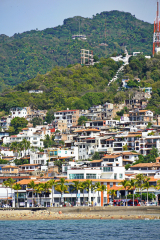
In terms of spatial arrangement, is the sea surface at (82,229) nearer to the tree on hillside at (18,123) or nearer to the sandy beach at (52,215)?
the sandy beach at (52,215)

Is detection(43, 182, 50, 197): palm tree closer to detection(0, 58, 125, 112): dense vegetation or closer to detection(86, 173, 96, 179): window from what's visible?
detection(86, 173, 96, 179): window

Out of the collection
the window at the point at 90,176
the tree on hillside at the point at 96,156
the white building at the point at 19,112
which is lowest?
the window at the point at 90,176

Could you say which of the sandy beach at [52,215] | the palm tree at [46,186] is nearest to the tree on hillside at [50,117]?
the palm tree at [46,186]

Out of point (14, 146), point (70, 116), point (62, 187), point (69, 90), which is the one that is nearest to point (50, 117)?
point (70, 116)

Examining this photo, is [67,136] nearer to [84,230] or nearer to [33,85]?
[33,85]

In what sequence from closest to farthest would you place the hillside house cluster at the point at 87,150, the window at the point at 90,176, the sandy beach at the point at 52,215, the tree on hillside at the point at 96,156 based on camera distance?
the sandy beach at the point at 52,215 → the window at the point at 90,176 → the hillside house cluster at the point at 87,150 → the tree on hillside at the point at 96,156

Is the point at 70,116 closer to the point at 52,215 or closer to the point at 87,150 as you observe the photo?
the point at 87,150
